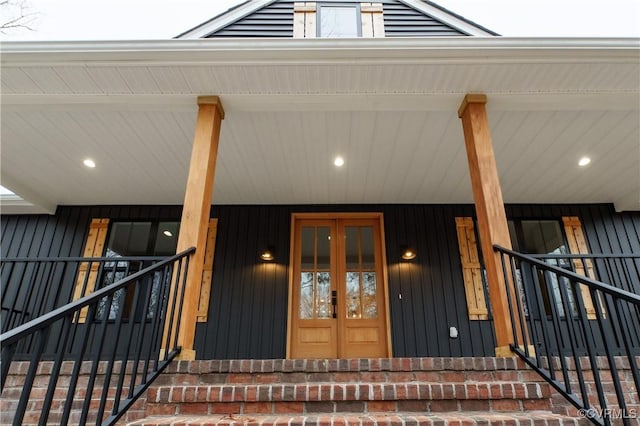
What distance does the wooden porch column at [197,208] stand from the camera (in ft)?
7.91

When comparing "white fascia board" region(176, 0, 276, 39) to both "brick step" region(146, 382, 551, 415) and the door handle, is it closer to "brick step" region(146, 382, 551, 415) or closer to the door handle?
"brick step" region(146, 382, 551, 415)

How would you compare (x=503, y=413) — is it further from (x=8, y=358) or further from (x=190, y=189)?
(x=190, y=189)

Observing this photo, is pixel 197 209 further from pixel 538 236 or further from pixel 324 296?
pixel 538 236

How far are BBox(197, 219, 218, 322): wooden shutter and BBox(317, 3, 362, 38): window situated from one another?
289cm

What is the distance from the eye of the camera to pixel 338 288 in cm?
481

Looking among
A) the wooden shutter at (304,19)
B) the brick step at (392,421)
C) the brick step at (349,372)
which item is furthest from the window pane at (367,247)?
the brick step at (392,421)

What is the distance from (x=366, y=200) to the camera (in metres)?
5.06

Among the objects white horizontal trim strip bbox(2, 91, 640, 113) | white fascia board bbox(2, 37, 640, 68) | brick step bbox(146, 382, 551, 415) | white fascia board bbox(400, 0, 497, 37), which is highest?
white fascia board bbox(400, 0, 497, 37)

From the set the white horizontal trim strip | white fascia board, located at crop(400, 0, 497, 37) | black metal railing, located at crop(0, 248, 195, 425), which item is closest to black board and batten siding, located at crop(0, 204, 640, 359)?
black metal railing, located at crop(0, 248, 195, 425)

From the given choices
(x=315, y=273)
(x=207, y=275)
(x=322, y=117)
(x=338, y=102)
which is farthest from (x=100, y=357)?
(x=315, y=273)

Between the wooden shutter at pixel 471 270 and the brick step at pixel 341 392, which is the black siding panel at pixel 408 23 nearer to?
the wooden shutter at pixel 471 270

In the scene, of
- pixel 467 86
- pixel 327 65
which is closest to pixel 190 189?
pixel 327 65

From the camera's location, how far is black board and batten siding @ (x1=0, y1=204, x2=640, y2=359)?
452 cm

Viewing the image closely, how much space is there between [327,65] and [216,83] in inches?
36.6
